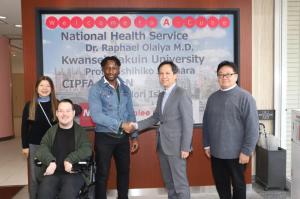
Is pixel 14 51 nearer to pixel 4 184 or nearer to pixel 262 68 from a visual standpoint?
pixel 4 184

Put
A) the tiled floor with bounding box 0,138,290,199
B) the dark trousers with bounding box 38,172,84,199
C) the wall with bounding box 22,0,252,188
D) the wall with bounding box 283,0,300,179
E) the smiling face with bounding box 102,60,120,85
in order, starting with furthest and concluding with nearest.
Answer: the wall with bounding box 283,0,300,179
the tiled floor with bounding box 0,138,290,199
the wall with bounding box 22,0,252,188
the smiling face with bounding box 102,60,120,85
the dark trousers with bounding box 38,172,84,199

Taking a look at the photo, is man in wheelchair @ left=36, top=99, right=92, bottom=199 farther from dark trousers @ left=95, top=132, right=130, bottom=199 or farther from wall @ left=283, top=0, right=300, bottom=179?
wall @ left=283, top=0, right=300, bottom=179

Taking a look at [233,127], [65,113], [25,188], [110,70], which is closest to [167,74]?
[110,70]

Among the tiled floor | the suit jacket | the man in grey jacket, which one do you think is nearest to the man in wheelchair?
the suit jacket

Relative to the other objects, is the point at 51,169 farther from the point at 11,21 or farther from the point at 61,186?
the point at 11,21

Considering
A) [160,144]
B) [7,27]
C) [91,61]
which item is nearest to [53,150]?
[160,144]

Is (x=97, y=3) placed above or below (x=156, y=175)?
above

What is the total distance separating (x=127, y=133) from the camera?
3.12 metres

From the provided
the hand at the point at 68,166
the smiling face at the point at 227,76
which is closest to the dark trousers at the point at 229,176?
the smiling face at the point at 227,76

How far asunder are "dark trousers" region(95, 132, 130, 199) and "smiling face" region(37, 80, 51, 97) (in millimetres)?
678

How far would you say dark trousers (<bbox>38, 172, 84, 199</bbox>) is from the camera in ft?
8.22

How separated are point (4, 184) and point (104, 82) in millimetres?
2612

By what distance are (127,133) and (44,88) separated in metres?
0.95

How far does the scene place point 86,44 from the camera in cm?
364
